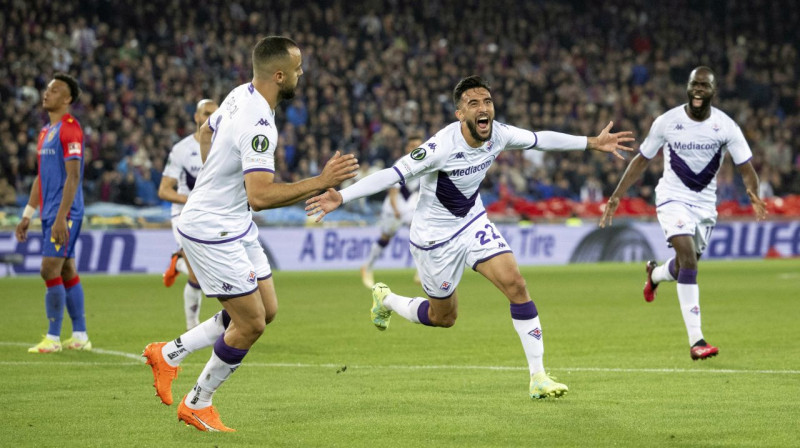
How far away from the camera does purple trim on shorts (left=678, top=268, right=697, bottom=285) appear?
34.5 feet

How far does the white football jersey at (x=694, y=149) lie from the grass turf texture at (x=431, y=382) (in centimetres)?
154

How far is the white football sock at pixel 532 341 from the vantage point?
7.93 metres

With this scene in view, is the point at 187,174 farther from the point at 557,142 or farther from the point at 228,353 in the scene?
the point at 228,353

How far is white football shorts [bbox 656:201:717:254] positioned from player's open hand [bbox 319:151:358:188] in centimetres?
530

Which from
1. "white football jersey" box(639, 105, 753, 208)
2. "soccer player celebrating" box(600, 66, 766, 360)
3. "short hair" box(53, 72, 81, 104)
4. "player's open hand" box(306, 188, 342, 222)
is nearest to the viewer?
"player's open hand" box(306, 188, 342, 222)

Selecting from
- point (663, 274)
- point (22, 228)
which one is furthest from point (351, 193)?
point (663, 274)

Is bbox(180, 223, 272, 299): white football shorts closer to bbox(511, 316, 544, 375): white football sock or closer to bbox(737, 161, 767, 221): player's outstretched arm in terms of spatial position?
bbox(511, 316, 544, 375): white football sock

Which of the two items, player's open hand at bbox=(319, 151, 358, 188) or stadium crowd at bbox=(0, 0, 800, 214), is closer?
player's open hand at bbox=(319, 151, 358, 188)

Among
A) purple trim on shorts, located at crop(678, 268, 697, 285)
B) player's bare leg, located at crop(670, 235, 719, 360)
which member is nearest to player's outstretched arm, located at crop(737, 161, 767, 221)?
player's bare leg, located at crop(670, 235, 719, 360)

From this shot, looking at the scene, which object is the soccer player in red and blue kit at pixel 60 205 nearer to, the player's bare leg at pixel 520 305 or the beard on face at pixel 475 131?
the beard on face at pixel 475 131

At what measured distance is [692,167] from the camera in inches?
433

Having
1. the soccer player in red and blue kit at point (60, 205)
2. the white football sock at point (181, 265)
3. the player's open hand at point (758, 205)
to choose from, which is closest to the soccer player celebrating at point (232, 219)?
the soccer player in red and blue kit at point (60, 205)

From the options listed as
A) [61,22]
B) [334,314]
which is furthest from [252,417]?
[61,22]

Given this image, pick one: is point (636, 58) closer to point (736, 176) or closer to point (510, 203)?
point (736, 176)
